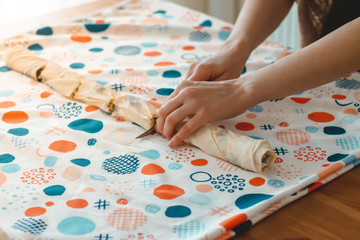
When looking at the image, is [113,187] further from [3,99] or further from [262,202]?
[3,99]

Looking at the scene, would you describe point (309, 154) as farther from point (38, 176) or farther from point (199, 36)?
point (199, 36)

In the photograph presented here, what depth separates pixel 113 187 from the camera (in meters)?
0.72

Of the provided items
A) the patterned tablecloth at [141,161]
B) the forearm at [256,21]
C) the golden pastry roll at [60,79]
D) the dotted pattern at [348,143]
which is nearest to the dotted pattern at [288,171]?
the patterned tablecloth at [141,161]

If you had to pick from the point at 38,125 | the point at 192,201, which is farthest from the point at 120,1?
the point at 192,201

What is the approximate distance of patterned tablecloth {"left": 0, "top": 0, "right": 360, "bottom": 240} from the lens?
2.15 ft

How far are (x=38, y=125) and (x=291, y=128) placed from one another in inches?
19.1

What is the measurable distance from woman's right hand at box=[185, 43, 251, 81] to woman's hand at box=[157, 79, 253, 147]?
3.7 inches

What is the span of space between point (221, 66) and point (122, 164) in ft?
1.02

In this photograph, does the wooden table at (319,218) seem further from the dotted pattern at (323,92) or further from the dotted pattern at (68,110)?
the dotted pattern at (68,110)

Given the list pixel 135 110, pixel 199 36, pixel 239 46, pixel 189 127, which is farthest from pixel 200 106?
pixel 199 36

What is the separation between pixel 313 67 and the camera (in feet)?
2.54

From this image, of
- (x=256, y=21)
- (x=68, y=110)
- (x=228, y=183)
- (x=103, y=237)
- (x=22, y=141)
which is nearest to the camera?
(x=103, y=237)

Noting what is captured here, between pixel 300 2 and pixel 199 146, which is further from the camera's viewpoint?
pixel 300 2

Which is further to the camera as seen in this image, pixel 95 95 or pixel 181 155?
pixel 95 95
